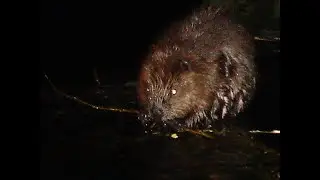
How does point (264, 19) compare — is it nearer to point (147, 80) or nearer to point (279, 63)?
point (279, 63)

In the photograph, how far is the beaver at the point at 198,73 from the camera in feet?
3.34

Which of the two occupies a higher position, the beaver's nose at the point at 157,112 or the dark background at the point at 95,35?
the dark background at the point at 95,35

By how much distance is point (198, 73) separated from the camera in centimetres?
103

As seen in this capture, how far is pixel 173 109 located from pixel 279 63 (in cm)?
23

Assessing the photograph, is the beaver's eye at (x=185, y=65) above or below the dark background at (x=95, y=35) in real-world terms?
below

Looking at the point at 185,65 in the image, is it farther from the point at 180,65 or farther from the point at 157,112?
the point at 157,112

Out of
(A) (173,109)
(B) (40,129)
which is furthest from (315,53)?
(B) (40,129)

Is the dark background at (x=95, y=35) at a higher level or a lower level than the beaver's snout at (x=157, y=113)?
higher

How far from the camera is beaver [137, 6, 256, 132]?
40.0 inches

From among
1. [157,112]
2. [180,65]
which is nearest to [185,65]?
[180,65]

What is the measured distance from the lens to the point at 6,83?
1.04 m

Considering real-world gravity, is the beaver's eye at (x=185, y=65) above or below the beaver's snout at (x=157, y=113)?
above

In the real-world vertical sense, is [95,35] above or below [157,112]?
above

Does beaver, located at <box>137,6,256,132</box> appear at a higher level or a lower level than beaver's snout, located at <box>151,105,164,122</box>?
higher
